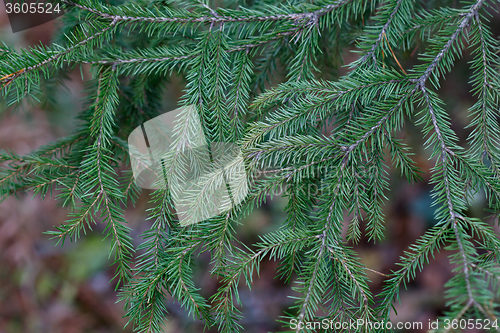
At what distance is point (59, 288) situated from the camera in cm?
213

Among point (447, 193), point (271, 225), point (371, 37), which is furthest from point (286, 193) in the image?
point (271, 225)

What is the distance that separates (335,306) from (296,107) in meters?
0.45

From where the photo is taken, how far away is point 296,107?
702 mm

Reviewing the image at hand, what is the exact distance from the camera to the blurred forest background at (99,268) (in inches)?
78.0

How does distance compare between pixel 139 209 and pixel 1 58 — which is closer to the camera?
pixel 1 58

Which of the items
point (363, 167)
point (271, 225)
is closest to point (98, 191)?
point (363, 167)

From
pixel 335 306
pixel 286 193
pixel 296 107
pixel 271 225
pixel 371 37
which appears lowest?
pixel 271 225

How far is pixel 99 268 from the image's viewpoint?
7.27 ft

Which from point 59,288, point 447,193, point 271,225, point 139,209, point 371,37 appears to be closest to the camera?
point 447,193

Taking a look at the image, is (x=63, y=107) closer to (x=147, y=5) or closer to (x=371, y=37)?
(x=147, y=5)

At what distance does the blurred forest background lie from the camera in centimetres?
198

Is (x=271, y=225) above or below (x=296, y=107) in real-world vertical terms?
below

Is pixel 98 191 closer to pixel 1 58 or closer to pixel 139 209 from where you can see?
pixel 1 58

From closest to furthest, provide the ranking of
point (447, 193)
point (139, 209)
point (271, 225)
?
point (447, 193), point (271, 225), point (139, 209)
